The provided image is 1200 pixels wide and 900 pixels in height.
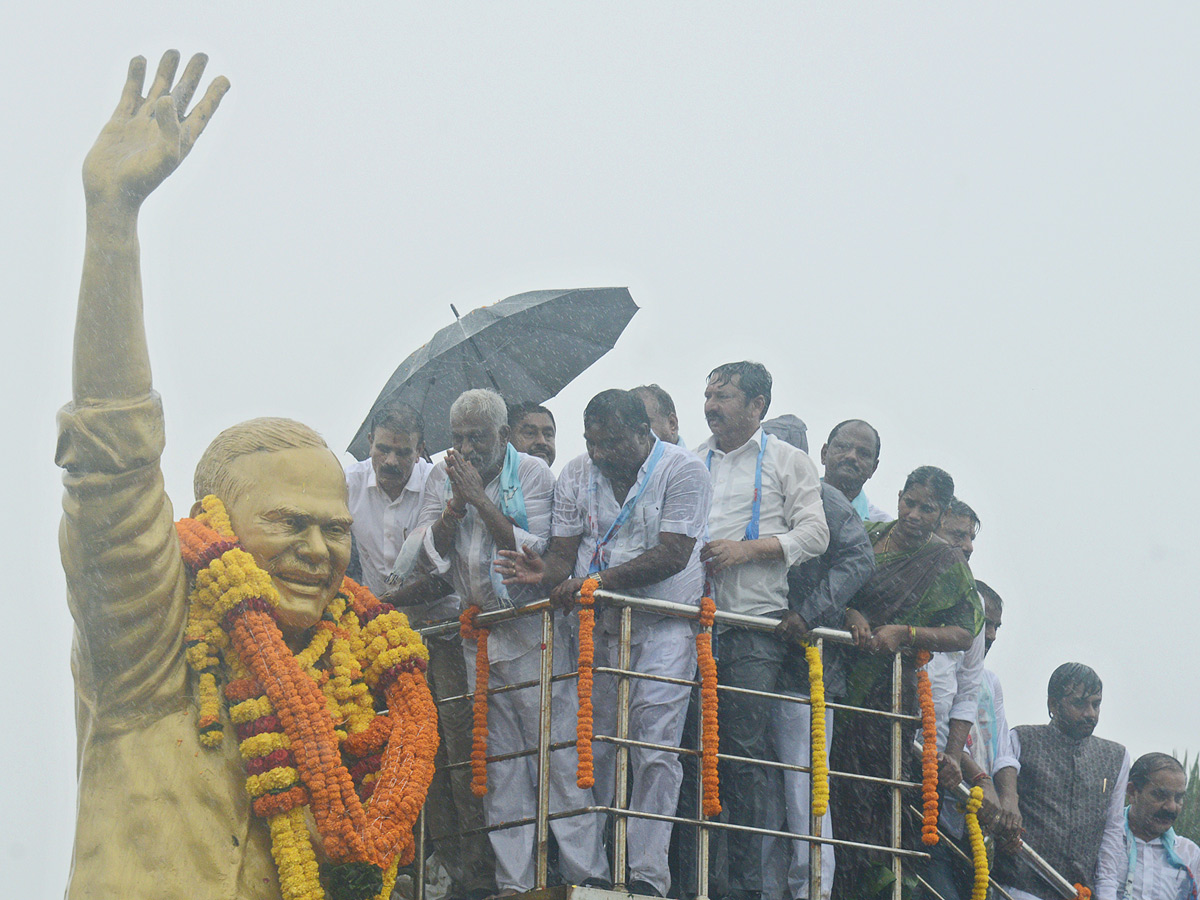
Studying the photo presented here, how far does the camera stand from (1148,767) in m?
8.90

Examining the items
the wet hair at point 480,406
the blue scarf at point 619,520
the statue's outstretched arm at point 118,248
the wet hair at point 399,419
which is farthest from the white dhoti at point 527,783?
the statue's outstretched arm at point 118,248

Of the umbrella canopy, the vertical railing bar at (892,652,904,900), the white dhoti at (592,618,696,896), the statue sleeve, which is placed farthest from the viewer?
the umbrella canopy

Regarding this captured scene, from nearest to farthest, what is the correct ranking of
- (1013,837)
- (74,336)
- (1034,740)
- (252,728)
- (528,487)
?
(74,336) < (252,728) < (528,487) < (1013,837) < (1034,740)

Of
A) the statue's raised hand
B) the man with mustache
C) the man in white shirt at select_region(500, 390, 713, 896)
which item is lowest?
the man in white shirt at select_region(500, 390, 713, 896)

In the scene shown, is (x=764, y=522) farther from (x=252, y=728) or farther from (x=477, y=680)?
(x=252, y=728)

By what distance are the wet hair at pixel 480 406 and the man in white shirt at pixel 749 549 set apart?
1171 millimetres

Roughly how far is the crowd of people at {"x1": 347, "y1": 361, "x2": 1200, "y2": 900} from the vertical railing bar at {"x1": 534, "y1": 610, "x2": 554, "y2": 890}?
16 cm

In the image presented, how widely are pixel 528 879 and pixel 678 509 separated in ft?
5.96

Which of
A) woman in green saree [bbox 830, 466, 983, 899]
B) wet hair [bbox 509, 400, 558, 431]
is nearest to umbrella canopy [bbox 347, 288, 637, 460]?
wet hair [bbox 509, 400, 558, 431]

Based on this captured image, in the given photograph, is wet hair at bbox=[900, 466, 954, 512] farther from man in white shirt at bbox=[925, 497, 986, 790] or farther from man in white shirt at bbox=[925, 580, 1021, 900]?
man in white shirt at bbox=[925, 580, 1021, 900]

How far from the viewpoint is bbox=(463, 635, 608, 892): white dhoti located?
6637 millimetres

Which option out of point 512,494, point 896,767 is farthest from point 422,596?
point 896,767

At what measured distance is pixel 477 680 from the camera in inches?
273

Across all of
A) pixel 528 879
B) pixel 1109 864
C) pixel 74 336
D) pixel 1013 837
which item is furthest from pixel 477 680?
pixel 1109 864
